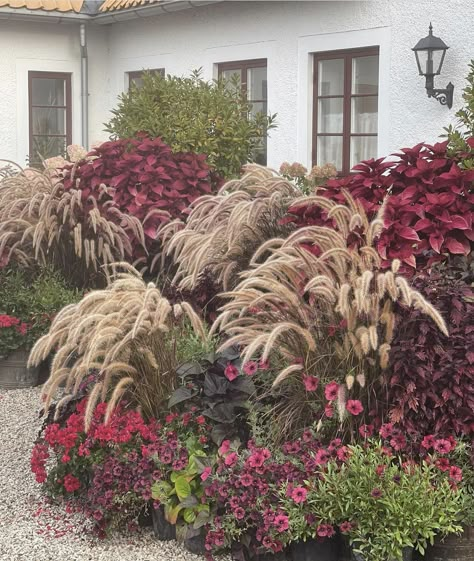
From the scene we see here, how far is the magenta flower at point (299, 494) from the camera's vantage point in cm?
425

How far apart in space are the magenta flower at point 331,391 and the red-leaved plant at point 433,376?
254 mm

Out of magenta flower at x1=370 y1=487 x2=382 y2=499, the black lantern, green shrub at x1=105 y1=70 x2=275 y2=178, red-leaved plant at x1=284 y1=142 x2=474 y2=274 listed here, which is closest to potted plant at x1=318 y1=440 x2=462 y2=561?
magenta flower at x1=370 y1=487 x2=382 y2=499

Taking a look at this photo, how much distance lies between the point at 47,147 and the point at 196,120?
19.0 ft

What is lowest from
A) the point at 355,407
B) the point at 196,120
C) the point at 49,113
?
the point at 355,407

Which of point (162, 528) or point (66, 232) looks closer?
point (162, 528)

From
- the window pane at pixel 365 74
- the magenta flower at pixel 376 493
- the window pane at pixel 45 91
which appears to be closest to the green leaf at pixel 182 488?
the magenta flower at pixel 376 493

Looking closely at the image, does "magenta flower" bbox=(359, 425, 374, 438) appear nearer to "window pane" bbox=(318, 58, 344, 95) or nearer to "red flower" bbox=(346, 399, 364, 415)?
"red flower" bbox=(346, 399, 364, 415)

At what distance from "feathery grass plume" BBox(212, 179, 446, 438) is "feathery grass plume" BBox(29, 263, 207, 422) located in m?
0.41

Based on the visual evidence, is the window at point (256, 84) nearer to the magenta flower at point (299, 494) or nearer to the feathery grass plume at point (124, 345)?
the feathery grass plume at point (124, 345)

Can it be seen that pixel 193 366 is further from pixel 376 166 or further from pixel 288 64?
pixel 288 64

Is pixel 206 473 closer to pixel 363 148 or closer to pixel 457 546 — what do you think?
pixel 457 546

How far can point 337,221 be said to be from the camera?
17.3ft

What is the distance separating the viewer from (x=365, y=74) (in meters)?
10.7

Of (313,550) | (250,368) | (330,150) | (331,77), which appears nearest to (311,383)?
(250,368)
